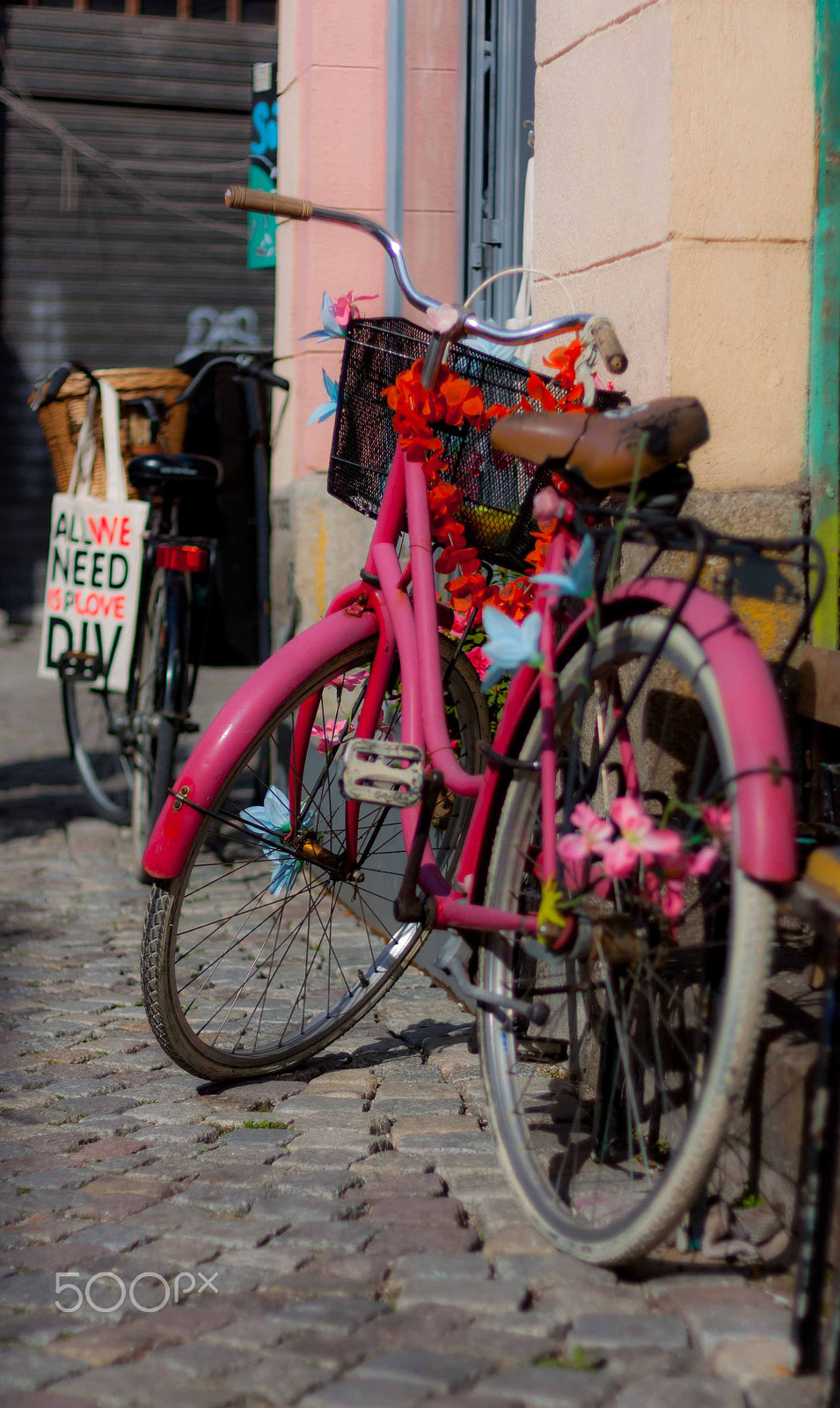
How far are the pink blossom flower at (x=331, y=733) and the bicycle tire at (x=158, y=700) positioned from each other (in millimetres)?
1407

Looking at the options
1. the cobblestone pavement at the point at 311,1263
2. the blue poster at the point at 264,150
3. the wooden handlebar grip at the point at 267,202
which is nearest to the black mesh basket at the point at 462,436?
the wooden handlebar grip at the point at 267,202

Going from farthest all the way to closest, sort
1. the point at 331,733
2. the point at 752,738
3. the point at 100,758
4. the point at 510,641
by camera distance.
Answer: the point at 100,758
the point at 331,733
the point at 510,641
the point at 752,738

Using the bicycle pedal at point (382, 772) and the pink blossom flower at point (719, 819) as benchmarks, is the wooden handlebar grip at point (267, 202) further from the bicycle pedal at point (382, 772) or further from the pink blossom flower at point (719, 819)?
the pink blossom flower at point (719, 819)

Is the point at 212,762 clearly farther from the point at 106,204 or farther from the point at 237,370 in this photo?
the point at 106,204

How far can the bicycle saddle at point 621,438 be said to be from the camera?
2.19m

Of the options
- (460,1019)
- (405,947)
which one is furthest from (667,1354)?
(460,1019)

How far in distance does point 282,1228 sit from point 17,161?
34.5ft

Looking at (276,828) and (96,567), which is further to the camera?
(96,567)

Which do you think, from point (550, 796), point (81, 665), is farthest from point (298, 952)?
point (550, 796)

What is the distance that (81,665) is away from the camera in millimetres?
4969

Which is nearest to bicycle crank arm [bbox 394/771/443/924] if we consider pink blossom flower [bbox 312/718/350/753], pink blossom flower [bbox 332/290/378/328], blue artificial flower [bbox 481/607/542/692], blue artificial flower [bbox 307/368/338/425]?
blue artificial flower [bbox 481/607/542/692]

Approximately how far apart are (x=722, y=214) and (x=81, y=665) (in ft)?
9.69

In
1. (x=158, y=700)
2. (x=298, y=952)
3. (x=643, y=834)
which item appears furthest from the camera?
(x=158, y=700)

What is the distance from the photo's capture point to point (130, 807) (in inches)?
221
